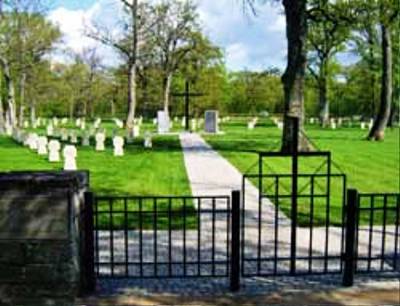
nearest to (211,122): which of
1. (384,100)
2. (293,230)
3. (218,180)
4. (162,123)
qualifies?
(162,123)

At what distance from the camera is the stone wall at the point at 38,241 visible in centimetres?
606

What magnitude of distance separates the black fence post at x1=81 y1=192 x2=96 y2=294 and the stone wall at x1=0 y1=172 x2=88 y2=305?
32cm

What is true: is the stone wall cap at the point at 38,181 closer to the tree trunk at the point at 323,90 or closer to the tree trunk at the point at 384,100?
the tree trunk at the point at 384,100

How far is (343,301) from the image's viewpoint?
620 centimetres

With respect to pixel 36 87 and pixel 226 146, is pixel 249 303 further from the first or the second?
pixel 36 87

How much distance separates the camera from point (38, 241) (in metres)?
6.07

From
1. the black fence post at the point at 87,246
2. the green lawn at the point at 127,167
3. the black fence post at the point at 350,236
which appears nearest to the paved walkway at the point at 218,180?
the green lawn at the point at 127,167

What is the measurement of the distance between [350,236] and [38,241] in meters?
3.19

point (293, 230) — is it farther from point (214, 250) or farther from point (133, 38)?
point (133, 38)

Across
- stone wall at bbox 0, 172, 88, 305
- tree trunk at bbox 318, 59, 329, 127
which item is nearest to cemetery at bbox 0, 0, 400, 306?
stone wall at bbox 0, 172, 88, 305

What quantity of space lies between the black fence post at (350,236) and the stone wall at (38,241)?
110 inches

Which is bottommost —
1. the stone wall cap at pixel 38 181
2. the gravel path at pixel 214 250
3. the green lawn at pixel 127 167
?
the gravel path at pixel 214 250

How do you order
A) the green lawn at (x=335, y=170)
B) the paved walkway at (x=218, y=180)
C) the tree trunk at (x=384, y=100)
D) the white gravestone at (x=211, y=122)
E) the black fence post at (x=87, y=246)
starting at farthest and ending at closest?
the white gravestone at (x=211, y=122) → the tree trunk at (x=384, y=100) → the green lawn at (x=335, y=170) → the paved walkway at (x=218, y=180) → the black fence post at (x=87, y=246)

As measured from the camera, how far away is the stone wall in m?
6.06
